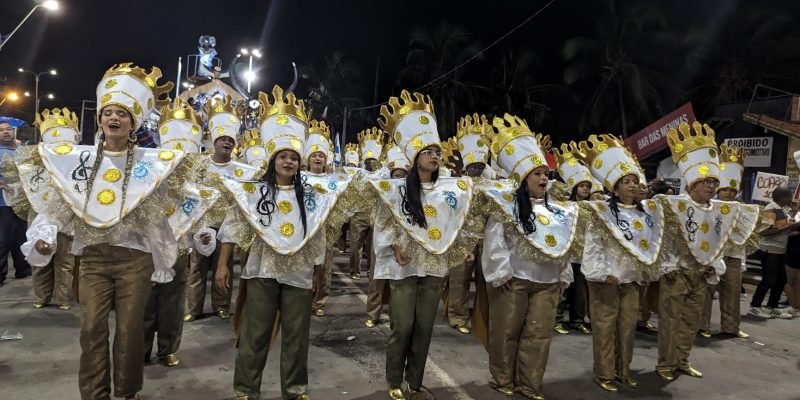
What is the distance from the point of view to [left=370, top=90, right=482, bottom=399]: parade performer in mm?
4164

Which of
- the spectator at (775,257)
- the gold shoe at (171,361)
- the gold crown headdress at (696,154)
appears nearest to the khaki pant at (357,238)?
the gold shoe at (171,361)

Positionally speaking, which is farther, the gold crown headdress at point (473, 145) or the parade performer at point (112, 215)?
the gold crown headdress at point (473, 145)

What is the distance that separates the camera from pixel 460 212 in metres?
4.40

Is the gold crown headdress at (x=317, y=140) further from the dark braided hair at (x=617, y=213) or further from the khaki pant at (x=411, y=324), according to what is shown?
the dark braided hair at (x=617, y=213)

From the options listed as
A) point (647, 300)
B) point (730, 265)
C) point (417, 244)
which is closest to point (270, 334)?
point (417, 244)

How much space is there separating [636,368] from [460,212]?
2.72 meters

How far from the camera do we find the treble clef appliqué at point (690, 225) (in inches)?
202

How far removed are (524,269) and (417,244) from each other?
0.90 m

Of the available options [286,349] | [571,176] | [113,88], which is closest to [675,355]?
[571,176]

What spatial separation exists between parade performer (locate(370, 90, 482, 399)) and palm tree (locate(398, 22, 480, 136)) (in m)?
28.6

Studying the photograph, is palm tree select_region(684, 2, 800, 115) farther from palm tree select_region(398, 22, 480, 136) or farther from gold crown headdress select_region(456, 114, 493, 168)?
gold crown headdress select_region(456, 114, 493, 168)

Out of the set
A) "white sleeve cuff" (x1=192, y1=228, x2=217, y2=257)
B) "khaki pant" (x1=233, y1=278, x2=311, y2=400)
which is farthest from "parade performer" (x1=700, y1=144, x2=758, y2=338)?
"white sleeve cuff" (x1=192, y1=228, x2=217, y2=257)

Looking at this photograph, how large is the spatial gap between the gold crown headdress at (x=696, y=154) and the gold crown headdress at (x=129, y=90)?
4853 mm

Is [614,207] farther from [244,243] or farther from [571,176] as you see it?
[244,243]
